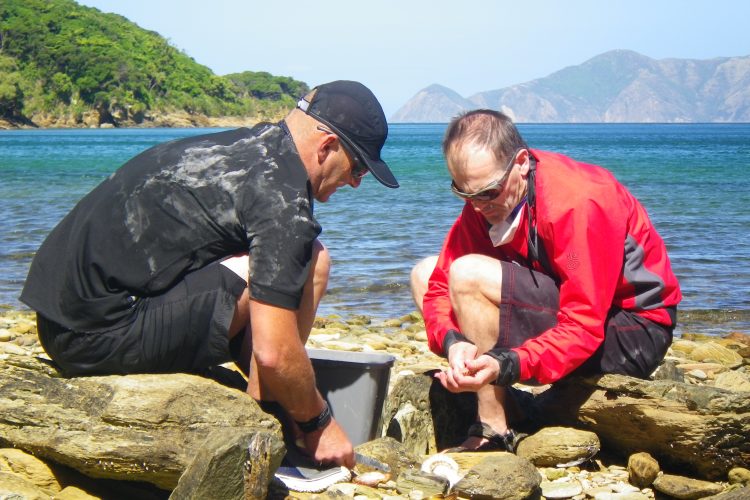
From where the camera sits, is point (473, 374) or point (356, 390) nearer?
point (473, 374)

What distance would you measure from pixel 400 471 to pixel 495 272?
0.98m

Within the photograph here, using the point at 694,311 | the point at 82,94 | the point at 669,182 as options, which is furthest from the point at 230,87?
the point at 694,311

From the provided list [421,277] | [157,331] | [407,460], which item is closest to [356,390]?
[407,460]

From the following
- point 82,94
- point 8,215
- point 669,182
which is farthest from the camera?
point 82,94

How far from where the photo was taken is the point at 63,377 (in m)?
3.64

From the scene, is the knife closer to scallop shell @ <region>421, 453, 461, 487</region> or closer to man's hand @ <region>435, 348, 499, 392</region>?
scallop shell @ <region>421, 453, 461, 487</region>

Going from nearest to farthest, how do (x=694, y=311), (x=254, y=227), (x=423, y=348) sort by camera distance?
1. (x=254, y=227)
2. (x=423, y=348)
3. (x=694, y=311)

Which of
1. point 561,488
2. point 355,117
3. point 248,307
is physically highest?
point 355,117

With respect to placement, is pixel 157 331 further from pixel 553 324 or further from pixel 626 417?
pixel 626 417

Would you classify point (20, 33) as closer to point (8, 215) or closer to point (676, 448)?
point (8, 215)

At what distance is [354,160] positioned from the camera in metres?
3.73

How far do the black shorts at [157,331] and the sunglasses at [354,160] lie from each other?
2.22 ft

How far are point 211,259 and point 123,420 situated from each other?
2.35 feet

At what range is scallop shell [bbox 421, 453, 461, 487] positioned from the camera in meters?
3.73
